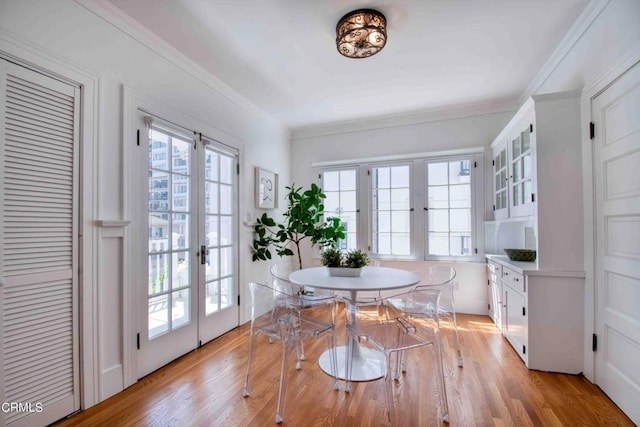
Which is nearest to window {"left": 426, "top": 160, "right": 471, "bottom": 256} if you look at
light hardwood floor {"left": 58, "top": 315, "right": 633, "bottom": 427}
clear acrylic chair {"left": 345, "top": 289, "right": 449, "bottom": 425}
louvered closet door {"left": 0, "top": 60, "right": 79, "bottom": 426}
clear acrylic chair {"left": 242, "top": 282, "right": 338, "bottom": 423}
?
light hardwood floor {"left": 58, "top": 315, "right": 633, "bottom": 427}

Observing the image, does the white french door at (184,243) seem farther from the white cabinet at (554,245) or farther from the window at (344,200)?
the white cabinet at (554,245)

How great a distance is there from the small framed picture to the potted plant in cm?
157

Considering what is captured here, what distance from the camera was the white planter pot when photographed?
2.31 metres

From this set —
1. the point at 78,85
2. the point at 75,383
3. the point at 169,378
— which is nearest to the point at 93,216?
the point at 78,85

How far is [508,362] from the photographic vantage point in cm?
238

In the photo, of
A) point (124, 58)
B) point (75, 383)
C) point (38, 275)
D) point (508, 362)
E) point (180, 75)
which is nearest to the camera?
point (38, 275)

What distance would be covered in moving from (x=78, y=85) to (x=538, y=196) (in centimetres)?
331

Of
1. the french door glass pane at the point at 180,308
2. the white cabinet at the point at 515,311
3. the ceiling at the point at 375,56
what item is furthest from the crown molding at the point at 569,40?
the french door glass pane at the point at 180,308

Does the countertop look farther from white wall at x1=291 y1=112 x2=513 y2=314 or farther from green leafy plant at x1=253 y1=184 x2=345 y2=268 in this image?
green leafy plant at x1=253 y1=184 x2=345 y2=268

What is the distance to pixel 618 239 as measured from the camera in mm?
1795

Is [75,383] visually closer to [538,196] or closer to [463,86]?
[538,196]

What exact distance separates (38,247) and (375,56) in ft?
8.99

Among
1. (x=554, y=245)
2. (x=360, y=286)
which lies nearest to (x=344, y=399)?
(x=360, y=286)

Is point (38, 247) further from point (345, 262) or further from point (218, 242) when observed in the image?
point (345, 262)
